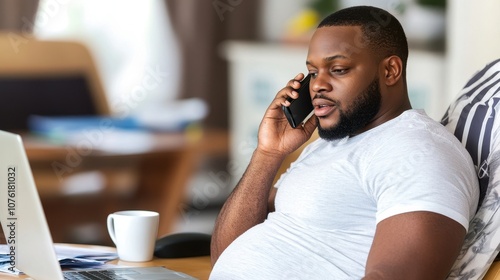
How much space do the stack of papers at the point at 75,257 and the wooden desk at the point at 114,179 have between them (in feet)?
5.41

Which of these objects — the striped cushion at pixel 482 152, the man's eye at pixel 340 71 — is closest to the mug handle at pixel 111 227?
the man's eye at pixel 340 71

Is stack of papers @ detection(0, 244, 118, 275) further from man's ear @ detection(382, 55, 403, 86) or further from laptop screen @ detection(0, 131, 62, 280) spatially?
man's ear @ detection(382, 55, 403, 86)

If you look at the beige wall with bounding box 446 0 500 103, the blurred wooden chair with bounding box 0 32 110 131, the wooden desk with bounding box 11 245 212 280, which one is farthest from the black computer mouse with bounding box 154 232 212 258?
the blurred wooden chair with bounding box 0 32 110 131

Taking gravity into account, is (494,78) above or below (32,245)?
above

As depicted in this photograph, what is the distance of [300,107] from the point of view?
158 centimetres

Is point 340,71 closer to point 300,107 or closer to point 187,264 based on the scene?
point 300,107

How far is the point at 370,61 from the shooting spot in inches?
54.6

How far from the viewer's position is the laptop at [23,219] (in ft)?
3.98

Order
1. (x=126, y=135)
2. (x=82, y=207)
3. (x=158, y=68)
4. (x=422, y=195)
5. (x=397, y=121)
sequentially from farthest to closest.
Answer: (x=158, y=68)
(x=82, y=207)
(x=126, y=135)
(x=397, y=121)
(x=422, y=195)

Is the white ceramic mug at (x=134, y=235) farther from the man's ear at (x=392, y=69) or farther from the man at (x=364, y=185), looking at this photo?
the man's ear at (x=392, y=69)

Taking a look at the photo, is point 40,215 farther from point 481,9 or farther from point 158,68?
point 158,68

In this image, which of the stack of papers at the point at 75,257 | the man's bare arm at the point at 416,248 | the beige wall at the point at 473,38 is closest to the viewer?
the man's bare arm at the point at 416,248

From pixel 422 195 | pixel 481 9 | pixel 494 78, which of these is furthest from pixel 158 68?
pixel 422 195

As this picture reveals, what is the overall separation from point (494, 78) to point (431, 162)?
358mm
